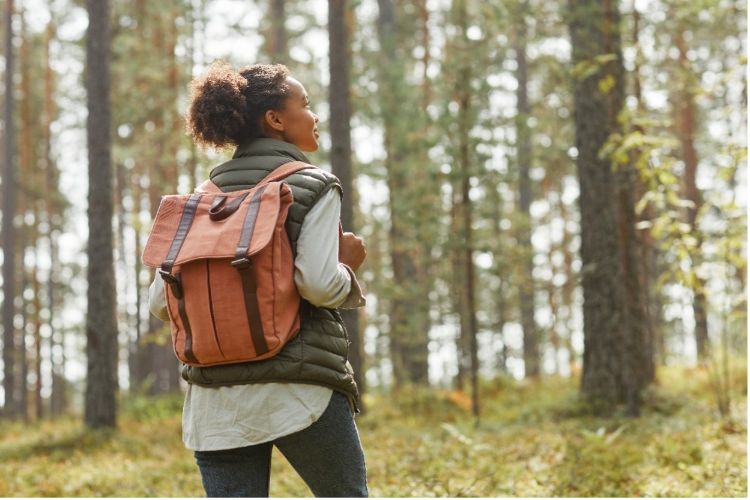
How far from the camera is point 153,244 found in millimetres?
2752

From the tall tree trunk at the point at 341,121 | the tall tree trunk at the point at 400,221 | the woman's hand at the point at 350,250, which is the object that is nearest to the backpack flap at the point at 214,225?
the woman's hand at the point at 350,250

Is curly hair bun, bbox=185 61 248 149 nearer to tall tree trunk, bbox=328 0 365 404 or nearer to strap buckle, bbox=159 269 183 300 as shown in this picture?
strap buckle, bbox=159 269 183 300

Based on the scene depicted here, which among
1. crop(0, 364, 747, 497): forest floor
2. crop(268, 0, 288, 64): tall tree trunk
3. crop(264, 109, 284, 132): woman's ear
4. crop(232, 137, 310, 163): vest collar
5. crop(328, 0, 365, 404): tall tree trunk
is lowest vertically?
crop(0, 364, 747, 497): forest floor

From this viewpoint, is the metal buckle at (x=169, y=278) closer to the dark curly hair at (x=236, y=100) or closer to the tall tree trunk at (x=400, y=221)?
the dark curly hair at (x=236, y=100)

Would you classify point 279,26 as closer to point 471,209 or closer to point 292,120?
point 471,209

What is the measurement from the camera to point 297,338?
8.55 ft

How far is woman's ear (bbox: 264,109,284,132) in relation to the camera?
286 cm

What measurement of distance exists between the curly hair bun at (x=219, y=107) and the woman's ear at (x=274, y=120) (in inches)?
3.0

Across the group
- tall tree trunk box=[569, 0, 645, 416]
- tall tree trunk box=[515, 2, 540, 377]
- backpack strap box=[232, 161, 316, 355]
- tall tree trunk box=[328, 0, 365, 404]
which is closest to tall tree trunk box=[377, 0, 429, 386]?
tall tree trunk box=[515, 2, 540, 377]

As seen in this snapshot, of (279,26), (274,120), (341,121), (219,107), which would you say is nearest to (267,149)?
(274,120)

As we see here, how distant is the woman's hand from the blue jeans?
0.48 metres

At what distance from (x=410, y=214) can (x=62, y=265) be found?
18981 mm

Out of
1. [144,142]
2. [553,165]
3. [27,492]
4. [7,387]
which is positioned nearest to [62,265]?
[7,387]

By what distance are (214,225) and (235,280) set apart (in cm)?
23
